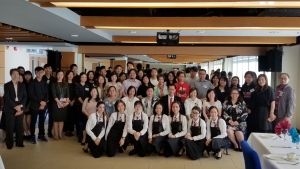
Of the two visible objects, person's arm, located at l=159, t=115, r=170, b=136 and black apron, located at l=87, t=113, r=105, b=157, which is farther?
person's arm, located at l=159, t=115, r=170, b=136

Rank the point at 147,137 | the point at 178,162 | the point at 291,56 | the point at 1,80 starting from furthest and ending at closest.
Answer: the point at 1,80
the point at 291,56
the point at 147,137
the point at 178,162

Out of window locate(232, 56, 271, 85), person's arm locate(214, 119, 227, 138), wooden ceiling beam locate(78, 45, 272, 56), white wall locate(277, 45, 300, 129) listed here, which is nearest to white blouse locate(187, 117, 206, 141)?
person's arm locate(214, 119, 227, 138)

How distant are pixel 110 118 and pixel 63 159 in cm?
116

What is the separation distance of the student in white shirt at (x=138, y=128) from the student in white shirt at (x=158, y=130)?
4.1 inches

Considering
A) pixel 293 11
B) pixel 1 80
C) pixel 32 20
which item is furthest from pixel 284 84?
pixel 1 80

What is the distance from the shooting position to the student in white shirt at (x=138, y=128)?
5891 millimetres

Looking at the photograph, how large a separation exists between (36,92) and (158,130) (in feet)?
9.14

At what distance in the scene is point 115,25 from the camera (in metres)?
6.28

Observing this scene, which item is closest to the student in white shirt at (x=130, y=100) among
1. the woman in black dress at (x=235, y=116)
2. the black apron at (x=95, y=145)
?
the black apron at (x=95, y=145)

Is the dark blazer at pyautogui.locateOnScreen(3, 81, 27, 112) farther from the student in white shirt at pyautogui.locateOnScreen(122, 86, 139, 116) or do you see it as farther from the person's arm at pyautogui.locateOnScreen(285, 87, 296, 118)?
the person's arm at pyautogui.locateOnScreen(285, 87, 296, 118)

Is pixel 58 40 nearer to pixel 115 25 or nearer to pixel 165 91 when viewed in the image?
pixel 115 25

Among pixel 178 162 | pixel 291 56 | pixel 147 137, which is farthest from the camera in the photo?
pixel 291 56

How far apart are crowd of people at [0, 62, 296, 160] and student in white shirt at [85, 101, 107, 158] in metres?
0.02

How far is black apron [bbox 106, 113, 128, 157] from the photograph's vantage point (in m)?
5.90
